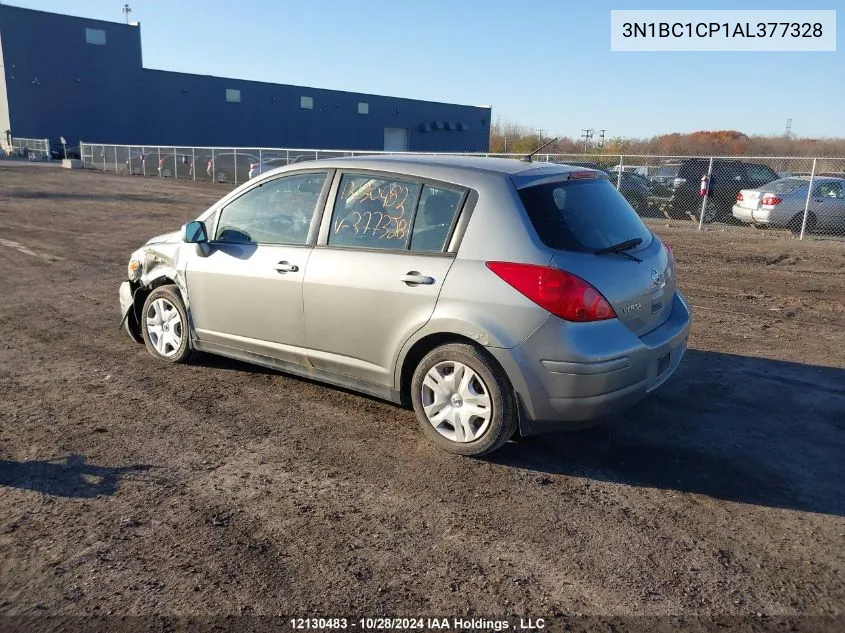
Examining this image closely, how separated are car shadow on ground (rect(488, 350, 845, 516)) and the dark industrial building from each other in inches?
2205

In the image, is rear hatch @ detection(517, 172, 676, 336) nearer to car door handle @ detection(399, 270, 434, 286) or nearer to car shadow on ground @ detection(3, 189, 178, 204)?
car door handle @ detection(399, 270, 434, 286)

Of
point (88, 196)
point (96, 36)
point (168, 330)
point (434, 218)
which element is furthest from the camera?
point (96, 36)

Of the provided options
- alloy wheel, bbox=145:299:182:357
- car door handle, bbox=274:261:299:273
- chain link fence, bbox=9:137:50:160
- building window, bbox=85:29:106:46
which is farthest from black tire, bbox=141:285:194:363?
building window, bbox=85:29:106:46

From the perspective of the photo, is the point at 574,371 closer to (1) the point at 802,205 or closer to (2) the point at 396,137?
(1) the point at 802,205

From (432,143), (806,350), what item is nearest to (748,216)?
(806,350)

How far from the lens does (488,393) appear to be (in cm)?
393

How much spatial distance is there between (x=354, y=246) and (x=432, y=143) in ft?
217

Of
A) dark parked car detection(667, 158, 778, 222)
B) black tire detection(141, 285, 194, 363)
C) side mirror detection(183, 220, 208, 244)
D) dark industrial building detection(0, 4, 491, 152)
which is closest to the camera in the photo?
side mirror detection(183, 220, 208, 244)

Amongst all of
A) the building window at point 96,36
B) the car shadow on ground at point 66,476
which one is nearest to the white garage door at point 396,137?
the building window at point 96,36

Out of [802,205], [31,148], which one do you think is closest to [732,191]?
[802,205]

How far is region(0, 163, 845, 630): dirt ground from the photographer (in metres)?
2.83

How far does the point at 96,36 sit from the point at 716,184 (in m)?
50.9

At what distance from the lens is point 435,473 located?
3916mm

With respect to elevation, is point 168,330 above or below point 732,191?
below
